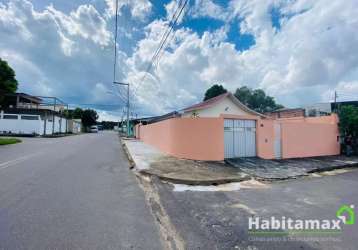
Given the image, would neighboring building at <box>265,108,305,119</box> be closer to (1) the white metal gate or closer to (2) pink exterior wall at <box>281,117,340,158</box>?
(2) pink exterior wall at <box>281,117,340,158</box>

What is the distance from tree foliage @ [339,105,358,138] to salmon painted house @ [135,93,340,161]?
47 cm

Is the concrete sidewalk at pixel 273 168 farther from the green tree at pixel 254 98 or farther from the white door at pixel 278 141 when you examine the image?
the green tree at pixel 254 98

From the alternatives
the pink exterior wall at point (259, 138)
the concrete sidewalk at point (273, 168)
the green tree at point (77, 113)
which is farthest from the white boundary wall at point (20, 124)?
the green tree at point (77, 113)

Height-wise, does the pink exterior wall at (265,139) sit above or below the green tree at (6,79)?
below

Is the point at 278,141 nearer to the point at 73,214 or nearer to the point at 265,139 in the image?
the point at 265,139

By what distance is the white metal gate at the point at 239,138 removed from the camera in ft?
34.8

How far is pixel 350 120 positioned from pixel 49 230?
17.5m

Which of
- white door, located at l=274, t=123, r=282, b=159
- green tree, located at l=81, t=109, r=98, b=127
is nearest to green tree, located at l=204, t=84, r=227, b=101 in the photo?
white door, located at l=274, t=123, r=282, b=159

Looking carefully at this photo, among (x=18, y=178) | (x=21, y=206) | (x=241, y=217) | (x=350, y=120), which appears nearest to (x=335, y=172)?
(x=350, y=120)

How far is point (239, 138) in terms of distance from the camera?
1093 centimetres

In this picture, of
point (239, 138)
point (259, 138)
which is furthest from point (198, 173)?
point (259, 138)

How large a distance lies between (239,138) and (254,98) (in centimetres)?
Result: 3367

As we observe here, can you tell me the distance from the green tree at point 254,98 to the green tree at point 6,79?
1412 inches

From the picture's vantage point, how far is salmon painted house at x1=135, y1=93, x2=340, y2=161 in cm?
1015
